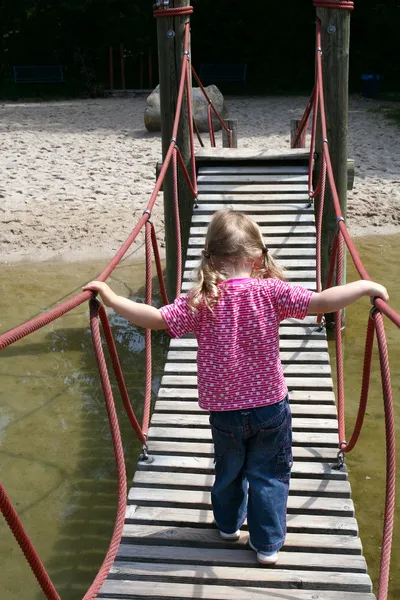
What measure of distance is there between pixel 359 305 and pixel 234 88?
444 inches

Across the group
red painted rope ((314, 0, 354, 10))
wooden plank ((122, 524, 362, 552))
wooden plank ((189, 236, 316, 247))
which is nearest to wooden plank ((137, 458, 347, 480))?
wooden plank ((122, 524, 362, 552))

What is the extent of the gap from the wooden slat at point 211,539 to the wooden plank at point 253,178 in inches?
114

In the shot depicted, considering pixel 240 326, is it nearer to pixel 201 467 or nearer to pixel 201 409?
pixel 201 467

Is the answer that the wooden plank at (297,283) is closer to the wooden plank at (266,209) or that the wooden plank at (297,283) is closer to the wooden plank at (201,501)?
the wooden plank at (266,209)

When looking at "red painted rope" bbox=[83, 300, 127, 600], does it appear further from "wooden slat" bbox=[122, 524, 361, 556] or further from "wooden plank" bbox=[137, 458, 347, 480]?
"wooden plank" bbox=[137, 458, 347, 480]

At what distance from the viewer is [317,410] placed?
342cm

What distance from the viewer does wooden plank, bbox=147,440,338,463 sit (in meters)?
3.14

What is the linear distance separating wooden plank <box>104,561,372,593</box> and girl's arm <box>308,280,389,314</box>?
0.90m

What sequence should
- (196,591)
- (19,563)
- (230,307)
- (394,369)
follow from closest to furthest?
1. (230,307)
2. (196,591)
3. (19,563)
4. (394,369)

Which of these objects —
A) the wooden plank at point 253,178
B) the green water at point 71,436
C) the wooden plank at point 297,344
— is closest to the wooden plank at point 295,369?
the wooden plank at point 297,344

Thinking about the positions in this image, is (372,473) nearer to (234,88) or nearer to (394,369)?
→ (394,369)

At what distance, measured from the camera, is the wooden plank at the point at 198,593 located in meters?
2.48

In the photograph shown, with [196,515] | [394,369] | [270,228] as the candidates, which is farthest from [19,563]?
[394,369]

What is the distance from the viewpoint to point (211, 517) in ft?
9.26
